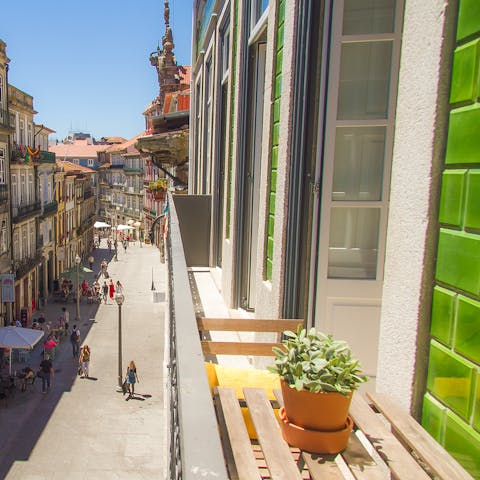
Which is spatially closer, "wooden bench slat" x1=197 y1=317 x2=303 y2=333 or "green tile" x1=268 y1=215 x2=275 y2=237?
"wooden bench slat" x1=197 y1=317 x2=303 y2=333

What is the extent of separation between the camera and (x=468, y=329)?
1891mm

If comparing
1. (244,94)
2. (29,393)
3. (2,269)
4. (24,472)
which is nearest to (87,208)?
(2,269)

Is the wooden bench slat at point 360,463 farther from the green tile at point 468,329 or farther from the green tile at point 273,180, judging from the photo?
the green tile at point 273,180

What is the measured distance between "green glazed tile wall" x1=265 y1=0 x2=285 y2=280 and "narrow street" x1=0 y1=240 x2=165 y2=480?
9.41m

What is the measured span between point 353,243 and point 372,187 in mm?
404

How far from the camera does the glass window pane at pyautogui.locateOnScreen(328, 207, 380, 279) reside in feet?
12.4

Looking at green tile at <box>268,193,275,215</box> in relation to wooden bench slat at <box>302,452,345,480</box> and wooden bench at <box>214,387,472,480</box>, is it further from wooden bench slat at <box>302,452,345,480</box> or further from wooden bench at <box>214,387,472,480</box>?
wooden bench slat at <box>302,452,345,480</box>

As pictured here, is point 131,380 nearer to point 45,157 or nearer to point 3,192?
point 3,192

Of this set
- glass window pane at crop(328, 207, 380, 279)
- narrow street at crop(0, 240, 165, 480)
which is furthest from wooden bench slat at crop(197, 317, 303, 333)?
narrow street at crop(0, 240, 165, 480)

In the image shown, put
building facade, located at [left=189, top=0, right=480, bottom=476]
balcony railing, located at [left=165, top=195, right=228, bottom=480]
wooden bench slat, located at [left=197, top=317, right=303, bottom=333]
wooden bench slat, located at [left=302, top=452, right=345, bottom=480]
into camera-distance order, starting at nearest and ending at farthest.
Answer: balcony railing, located at [left=165, top=195, right=228, bottom=480] < wooden bench slat, located at [left=302, top=452, right=345, bottom=480] < building facade, located at [left=189, top=0, right=480, bottom=476] < wooden bench slat, located at [left=197, top=317, right=303, bottom=333]

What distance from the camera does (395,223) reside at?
2457 millimetres

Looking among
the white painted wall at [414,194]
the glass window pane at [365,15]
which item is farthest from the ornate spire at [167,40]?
the white painted wall at [414,194]

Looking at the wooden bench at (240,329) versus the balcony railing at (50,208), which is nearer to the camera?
the wooden bench at (240,329)

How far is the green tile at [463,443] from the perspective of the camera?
1.84 meters
